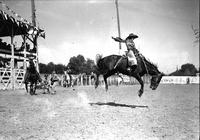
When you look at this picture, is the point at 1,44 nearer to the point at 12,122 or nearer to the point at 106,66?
the point at 12,122

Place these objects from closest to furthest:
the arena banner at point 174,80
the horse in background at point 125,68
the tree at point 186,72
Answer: the horse in background at point 125,68 < the arena banner at point 174,80 < the tree at point 186,72

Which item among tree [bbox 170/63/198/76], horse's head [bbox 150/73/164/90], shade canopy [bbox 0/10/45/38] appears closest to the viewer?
shade canopy [bbox 0/10/45/38]

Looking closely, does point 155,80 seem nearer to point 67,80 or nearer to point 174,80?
point 67,80

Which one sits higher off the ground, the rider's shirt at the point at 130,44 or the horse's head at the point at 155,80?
the rider's shirt at the point at 130,44

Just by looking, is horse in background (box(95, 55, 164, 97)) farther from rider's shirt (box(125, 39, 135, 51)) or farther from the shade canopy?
the shade canopy

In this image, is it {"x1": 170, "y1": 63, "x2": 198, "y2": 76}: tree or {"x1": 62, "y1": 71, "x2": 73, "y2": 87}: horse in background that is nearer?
{"x1": 62, "y1": 71, "x2": 73, "y2": 87}: horse in background

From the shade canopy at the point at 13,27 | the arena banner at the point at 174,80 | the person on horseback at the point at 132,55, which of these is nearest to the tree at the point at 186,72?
the arena banner at the point at 174,80

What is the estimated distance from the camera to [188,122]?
629 cm

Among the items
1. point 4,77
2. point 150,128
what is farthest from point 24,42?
point 150,128

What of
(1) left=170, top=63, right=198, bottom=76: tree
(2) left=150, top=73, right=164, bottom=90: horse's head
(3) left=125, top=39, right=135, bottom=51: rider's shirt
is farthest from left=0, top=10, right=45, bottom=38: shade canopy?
(1) left=170, top=63, right=198, bottom=76: tree

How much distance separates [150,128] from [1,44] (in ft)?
13.0

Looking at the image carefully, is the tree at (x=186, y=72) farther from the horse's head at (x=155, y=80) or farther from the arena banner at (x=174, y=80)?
the horse's head at (x=155, y=80)

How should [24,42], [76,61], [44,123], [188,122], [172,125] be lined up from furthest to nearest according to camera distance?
[76,61] < [188,122] < [172,125] < [44,123] < [24,42]

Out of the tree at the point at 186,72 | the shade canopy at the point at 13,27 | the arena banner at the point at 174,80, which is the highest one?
the tree at the point at 186,72
